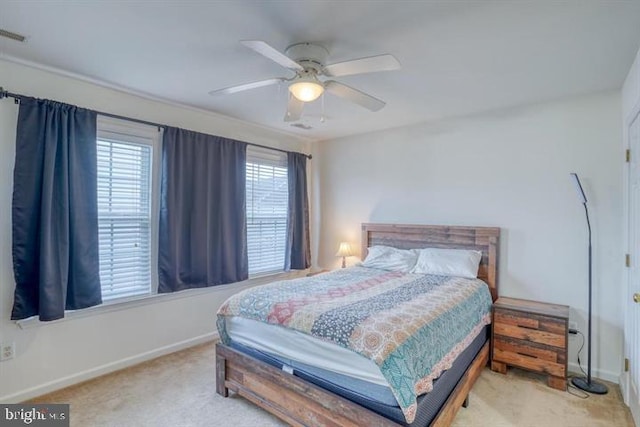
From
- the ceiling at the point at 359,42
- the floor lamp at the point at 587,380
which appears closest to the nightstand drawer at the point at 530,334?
the floor lamp at the point at 587,380

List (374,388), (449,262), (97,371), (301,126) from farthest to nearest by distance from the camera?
1. (301,126)
2. (449,262)
3. (97,371)
4. (374,388)

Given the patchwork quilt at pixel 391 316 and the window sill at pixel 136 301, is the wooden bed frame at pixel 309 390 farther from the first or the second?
the window sill at pixel 136 301

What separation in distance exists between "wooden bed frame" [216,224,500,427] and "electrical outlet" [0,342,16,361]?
150 cm

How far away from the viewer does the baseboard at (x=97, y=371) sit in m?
2.52

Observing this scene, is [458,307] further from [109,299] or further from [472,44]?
[109,299]

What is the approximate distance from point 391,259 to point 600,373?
6.81 ft

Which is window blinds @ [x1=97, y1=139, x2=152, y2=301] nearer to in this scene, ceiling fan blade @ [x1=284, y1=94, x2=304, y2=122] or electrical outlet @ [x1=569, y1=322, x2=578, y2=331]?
ceiling fan blade @ [x1=284, y1=94, x2=304, y2=122]

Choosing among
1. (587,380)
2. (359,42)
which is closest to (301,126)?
(359,42)

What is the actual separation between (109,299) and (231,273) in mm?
1224

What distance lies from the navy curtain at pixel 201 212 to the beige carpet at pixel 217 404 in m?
0.91

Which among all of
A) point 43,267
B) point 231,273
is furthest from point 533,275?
point 43,267

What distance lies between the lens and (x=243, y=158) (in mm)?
4016

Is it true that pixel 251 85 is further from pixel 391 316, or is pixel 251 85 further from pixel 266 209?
pixel 266 209

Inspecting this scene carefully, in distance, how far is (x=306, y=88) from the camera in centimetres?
210
